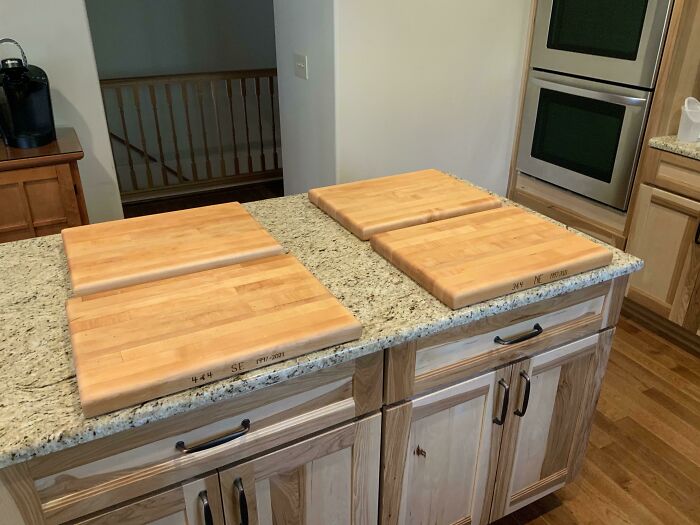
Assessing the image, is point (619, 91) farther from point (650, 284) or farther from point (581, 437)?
point (581, 437)

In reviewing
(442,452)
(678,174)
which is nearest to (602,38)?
(678,174)

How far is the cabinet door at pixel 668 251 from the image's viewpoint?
2477 mm

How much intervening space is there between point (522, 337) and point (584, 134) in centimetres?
180

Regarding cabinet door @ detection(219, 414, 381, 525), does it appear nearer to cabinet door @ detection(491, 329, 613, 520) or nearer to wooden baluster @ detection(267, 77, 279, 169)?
cabinet door @ detection(491, 329, 613, 520)

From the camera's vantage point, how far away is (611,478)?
6.47 feet

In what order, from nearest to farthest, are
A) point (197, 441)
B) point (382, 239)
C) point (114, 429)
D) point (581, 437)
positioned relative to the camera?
point (114, 429) → point (197, 441) → point (382, 239) → point (581, 437)

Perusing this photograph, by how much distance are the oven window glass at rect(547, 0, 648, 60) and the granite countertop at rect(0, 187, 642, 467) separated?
150 centimetres

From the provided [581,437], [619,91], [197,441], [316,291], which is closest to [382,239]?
[316,291]

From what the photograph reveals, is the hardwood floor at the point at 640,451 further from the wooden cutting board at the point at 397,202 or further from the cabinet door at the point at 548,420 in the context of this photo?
the wooden cutting board at the point at 397,202

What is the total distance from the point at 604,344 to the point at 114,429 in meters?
1.24

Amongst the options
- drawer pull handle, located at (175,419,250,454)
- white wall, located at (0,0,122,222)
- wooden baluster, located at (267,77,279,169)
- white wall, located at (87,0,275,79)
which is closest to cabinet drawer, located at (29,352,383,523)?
drawer pull handle, located at (175,419,250,454)

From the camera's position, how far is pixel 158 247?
1.33 m

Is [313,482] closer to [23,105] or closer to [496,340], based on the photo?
[496,340]

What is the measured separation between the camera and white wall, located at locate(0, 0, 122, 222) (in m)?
2.48
